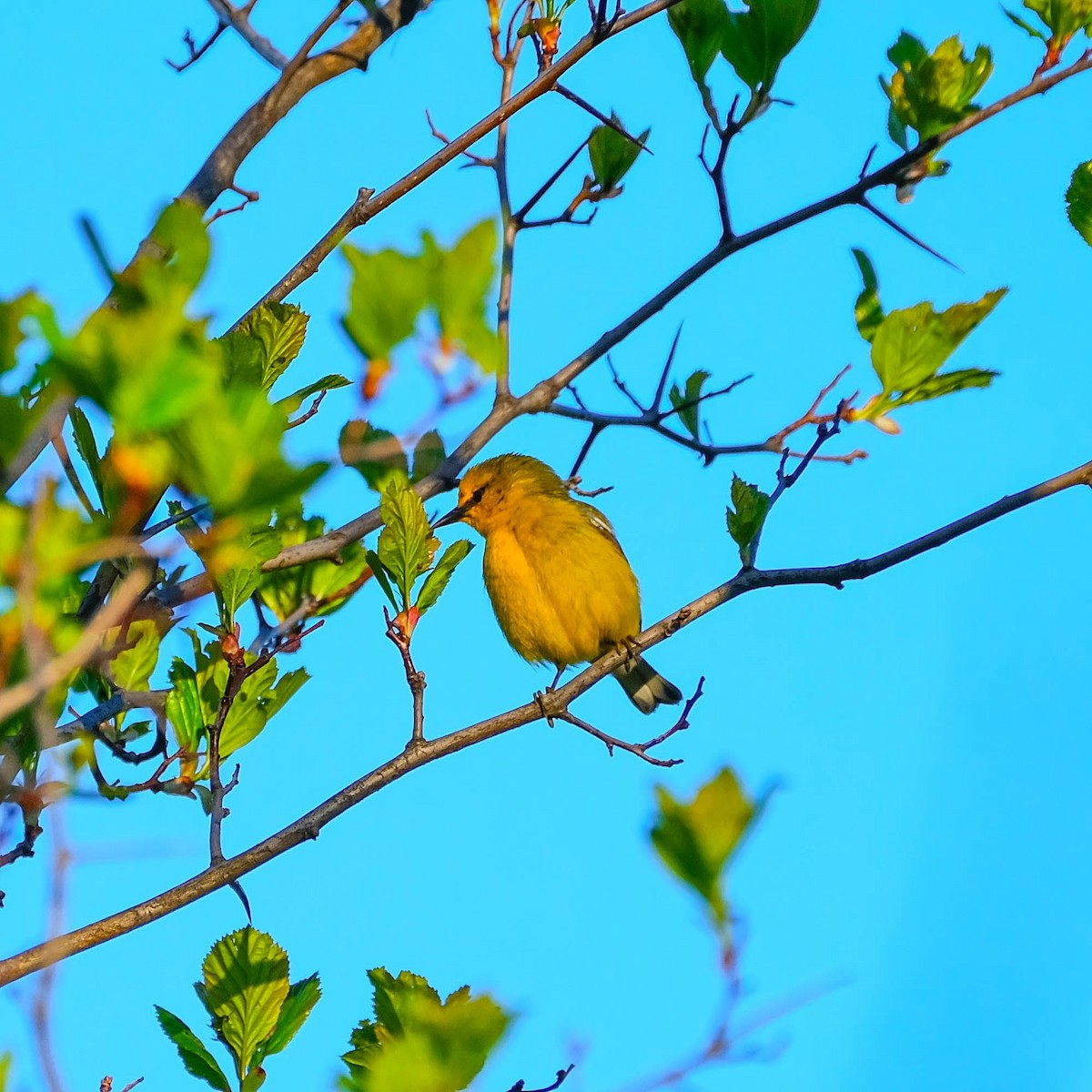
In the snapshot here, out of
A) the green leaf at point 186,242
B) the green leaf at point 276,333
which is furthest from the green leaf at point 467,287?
the green leaf at point 276,333

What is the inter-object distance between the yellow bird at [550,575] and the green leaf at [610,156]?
243 centimetres

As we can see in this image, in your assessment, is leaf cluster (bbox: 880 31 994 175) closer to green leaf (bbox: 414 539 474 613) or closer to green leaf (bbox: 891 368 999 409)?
green leaf (bbox: 891 368 999 409)

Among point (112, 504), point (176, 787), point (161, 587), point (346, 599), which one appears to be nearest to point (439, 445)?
point (346, 599)

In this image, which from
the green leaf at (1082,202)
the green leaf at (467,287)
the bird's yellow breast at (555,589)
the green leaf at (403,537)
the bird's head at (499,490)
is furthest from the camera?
the bird's head at (499,490)

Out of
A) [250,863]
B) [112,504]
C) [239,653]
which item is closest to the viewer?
[112,504]

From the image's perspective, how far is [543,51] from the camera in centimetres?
379

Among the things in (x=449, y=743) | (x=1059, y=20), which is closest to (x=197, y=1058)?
(x=449, y=743)

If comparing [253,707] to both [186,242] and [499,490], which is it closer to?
[186,242]

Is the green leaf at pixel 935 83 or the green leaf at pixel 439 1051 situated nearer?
the green leaf at pixel 439 1051

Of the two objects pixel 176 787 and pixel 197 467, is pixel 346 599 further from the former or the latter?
pixel 197 467

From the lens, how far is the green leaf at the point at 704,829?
187 centimetres

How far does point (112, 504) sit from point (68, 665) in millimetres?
603

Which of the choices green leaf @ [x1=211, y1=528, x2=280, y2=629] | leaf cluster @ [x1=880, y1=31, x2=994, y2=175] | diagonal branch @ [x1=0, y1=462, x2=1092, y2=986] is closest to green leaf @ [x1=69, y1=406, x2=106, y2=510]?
green leaf @ [x1=211, y1=528, x2=280, y2=629]

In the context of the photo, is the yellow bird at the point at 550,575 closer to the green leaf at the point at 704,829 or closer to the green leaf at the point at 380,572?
the green leaf at the point at 380,572
